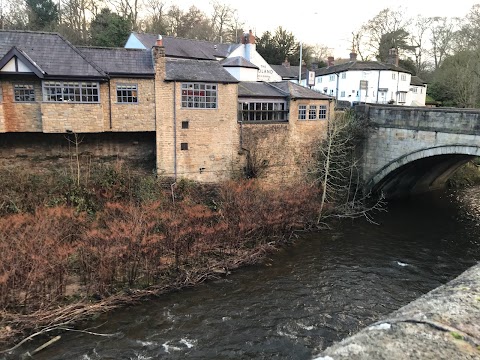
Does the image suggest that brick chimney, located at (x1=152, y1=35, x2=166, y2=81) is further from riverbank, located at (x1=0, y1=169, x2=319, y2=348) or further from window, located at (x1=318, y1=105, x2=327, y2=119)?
window, located at (x1=318, y1=105, x2=327, y2=119)

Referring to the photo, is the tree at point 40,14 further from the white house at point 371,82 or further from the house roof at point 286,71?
A: the white house at point 371,82

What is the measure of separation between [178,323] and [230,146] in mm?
11607

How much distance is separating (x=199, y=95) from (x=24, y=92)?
26.1 feet

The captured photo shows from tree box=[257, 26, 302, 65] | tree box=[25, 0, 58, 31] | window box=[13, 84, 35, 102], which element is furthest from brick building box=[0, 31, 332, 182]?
tree box=[257, 26, 302, 65]

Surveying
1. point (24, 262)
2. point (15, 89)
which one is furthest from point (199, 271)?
point (15, 89)

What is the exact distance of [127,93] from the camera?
19.3m

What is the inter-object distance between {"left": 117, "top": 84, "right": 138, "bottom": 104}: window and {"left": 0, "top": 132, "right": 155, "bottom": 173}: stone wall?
6.06ft

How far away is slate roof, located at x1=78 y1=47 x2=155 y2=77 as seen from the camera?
19.0m

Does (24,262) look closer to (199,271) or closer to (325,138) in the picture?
(199,271)

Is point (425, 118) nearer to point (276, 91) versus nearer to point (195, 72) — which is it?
point (276, 91)

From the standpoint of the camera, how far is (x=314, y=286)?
14.8 meters

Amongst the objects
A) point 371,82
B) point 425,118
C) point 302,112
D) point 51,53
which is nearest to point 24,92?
point 51,53

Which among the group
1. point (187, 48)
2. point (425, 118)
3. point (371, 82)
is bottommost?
point (425, 118)

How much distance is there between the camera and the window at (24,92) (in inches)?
695
